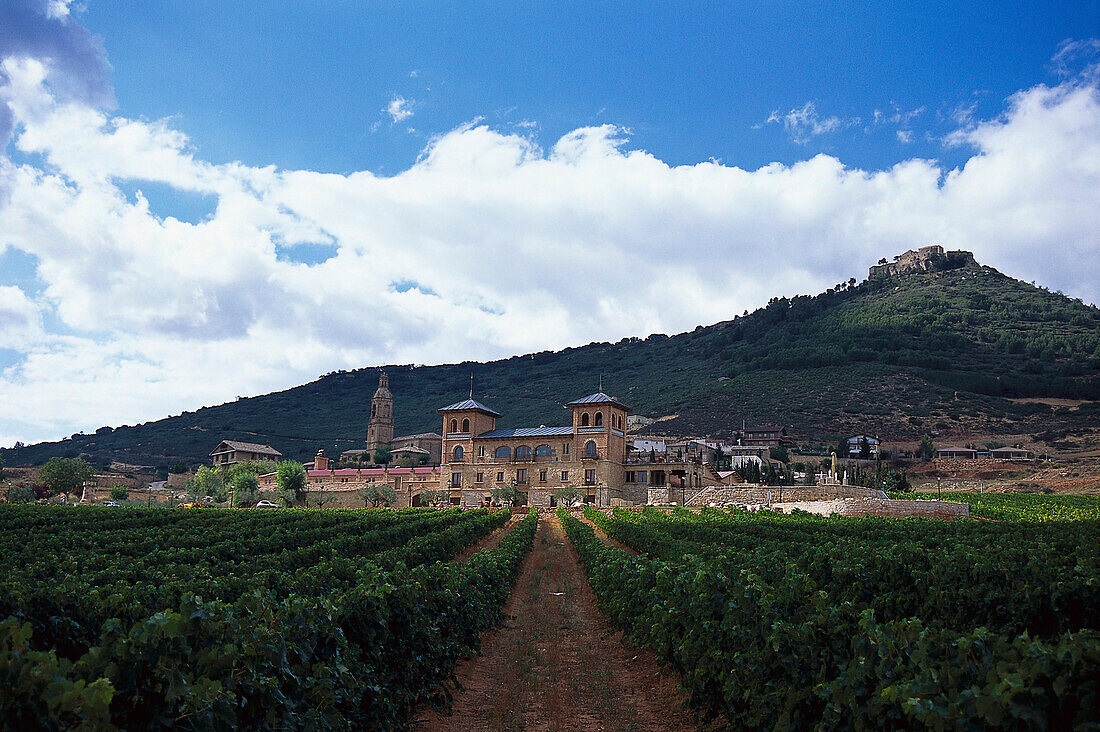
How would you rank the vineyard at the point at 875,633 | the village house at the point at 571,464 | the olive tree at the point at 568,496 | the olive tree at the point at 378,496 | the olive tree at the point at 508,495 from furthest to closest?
the olive tree at the point at 378,496 < the olive tree at the point at 508,495 < the village house at the point at 571,464 < the olive tree at the point at 568,496 < the vineyard at the point at 875,633

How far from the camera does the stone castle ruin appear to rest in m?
142

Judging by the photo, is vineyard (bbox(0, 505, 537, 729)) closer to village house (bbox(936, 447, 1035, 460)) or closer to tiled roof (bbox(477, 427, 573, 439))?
tiled roof (bbox(477, 427, 573, 439))

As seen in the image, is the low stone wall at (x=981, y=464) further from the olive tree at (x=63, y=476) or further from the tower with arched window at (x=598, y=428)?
the olive tree at (x=63, y=476)

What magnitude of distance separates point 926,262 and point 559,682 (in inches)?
6046

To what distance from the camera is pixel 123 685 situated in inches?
184

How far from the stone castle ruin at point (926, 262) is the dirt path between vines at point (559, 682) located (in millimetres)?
141689

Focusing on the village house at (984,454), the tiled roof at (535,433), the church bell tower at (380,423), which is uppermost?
the church bell tower at (380,423)

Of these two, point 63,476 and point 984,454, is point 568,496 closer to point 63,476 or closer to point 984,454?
point 984,454

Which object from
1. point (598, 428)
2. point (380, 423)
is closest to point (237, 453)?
point (380, 423)

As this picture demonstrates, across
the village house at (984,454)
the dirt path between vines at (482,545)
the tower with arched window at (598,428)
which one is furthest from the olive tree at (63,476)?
the village house at (984,454)

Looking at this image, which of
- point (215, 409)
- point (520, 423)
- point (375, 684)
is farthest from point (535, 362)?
point (375, 684)

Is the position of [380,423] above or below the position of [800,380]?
below

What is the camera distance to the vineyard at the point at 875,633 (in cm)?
459

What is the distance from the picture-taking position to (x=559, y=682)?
1121cm
